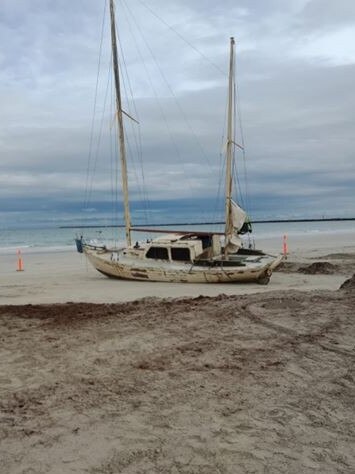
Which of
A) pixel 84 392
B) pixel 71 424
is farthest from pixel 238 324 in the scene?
pixel 71 424

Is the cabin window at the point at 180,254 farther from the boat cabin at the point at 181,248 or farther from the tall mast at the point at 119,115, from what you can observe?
the tall mast at the point at 119,115

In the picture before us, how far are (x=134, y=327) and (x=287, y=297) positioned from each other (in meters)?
3.52

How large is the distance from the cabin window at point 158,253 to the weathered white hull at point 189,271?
0.96 ft

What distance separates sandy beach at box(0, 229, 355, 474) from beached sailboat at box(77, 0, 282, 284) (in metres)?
8.35

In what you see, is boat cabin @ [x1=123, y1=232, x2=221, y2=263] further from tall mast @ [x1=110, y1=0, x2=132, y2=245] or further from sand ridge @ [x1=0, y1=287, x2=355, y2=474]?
sand ridge @ [x1=0, y1=287, x2=355, y2=474]

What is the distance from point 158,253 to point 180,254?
3.05 feet

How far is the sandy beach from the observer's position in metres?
4.30

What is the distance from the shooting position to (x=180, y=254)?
19672mm

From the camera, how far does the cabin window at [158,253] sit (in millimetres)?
19812

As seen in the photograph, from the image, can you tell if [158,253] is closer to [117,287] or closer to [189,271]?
[189,271]

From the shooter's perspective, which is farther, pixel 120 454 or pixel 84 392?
pixel 84 392

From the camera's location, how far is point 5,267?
2894 centimetres

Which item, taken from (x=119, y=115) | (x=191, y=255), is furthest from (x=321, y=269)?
(x=119, y=115)

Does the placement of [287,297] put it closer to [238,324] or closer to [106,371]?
[238,324]
